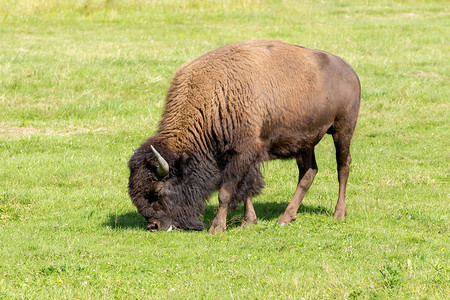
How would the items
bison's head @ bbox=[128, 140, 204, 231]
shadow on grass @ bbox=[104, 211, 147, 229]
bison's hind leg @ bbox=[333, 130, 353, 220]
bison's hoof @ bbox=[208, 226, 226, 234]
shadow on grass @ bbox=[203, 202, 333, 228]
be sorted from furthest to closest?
shadow on grass @ bbox=[203, 202, 333, 228] → bison's hind leg @ bbox=[333, 130, 353, 220] → shadow on grass @ bbox=[104, 211, 147, 229] → bison's hoof @ bbox=[208, 226, 226, 234] → bison's head @ bbox=[128, 140, 204, 231]

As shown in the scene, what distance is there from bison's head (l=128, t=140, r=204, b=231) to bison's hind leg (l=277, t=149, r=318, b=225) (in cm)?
135

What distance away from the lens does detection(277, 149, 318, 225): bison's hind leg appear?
29.5 ft

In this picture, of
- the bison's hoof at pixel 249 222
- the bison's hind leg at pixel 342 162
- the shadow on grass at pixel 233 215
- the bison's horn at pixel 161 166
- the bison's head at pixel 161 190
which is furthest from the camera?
the bison's hind leg at pixel 342 162

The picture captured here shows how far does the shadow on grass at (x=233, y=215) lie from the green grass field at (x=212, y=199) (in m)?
0.04

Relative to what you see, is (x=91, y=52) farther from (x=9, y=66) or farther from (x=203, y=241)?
(x=203, y=241)

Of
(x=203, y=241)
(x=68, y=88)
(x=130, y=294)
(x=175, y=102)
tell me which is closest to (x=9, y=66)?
(x=68, y=88)

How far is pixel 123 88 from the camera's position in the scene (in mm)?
16516

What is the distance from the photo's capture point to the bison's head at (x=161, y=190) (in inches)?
324

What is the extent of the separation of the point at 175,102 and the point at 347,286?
377 cm

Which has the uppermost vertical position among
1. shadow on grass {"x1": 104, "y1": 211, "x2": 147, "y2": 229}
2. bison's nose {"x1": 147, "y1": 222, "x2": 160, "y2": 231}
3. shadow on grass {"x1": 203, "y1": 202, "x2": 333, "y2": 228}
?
bison's nose {"x1": 147, "y1": 222, "x2": 160, "y2": 231}

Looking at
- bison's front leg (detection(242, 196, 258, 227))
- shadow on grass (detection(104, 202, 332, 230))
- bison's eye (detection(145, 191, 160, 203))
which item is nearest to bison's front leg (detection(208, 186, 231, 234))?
shadow on grass (detection(104, 202, 332, 230))

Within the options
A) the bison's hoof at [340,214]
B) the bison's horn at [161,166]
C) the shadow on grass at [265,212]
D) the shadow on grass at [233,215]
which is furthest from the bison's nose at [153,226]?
the bison's hoof at [340,214]

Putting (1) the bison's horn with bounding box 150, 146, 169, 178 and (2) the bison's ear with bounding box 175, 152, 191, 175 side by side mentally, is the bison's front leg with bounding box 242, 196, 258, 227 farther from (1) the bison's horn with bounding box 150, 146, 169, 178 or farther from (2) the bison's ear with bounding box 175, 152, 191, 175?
(1) the bison's horn with bounding box 150, 146, 169, 178

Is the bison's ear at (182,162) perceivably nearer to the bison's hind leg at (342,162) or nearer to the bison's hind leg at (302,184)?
the bison's hind leg at (302,184)
